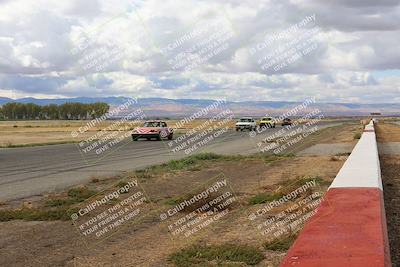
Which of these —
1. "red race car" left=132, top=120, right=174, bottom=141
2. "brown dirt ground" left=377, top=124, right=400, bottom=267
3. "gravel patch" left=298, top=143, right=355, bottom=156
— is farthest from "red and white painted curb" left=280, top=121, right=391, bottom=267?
"red race car" left=132, top=120, right=174, bottom=141

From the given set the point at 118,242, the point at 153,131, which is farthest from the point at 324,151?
the point at 118,242

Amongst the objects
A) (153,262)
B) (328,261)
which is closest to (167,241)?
(153,262)

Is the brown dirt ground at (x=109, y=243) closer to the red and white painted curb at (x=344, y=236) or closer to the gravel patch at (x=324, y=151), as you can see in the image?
the red and white painted curb at (x=344, y=236)

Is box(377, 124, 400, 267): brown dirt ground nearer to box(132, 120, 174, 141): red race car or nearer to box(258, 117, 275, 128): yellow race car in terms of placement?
box(132, 120, 174, 141): red race car

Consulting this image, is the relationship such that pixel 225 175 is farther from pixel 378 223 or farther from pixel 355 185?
pixel 378 223

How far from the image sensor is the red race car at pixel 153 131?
36969mm

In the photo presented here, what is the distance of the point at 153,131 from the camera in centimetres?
3684

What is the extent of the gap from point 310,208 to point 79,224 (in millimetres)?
3719

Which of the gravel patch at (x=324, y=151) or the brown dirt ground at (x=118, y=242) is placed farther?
the gravel patch at (x=324, y=151)

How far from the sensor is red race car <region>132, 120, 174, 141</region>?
37.0 metres

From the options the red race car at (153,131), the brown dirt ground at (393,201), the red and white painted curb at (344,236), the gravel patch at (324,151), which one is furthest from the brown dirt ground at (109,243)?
the red race car at (153,131)

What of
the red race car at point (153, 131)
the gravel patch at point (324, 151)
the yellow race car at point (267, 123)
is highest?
the red race car at point (153, 131)

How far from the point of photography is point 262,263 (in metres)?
5.32

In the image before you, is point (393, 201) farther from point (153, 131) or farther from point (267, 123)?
point (267, 123)
